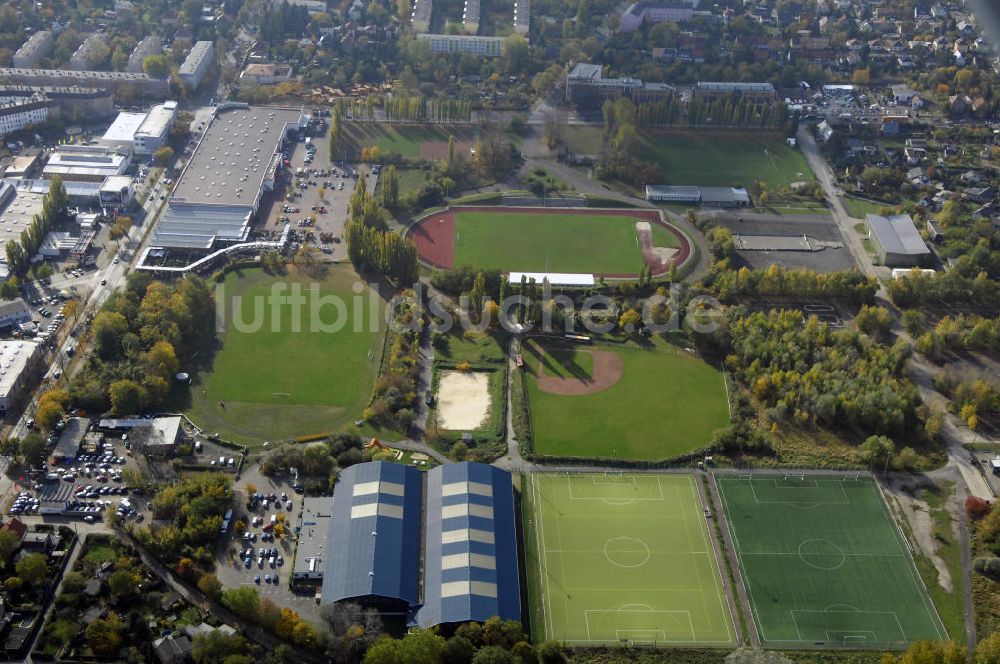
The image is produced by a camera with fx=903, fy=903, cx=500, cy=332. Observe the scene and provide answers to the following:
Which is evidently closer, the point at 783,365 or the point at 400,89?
the point at 783,365

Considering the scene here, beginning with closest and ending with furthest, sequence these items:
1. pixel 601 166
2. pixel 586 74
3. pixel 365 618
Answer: pixel 365 618 → pixel 601 166 → pixel 586 74

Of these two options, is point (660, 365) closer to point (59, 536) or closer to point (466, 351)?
point (466, 351)

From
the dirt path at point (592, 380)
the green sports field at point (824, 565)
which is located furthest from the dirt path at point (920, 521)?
the dirt path at point (592, 380)

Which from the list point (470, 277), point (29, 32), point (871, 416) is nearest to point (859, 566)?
point (871, 416)

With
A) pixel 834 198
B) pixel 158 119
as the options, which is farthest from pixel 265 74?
pixel 834 198

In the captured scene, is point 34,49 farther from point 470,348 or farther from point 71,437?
point 470,348

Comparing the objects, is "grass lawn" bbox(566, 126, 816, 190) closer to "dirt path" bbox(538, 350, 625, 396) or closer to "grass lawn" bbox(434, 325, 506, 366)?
"dirt path" bbox(538, 350, 625, 396)
